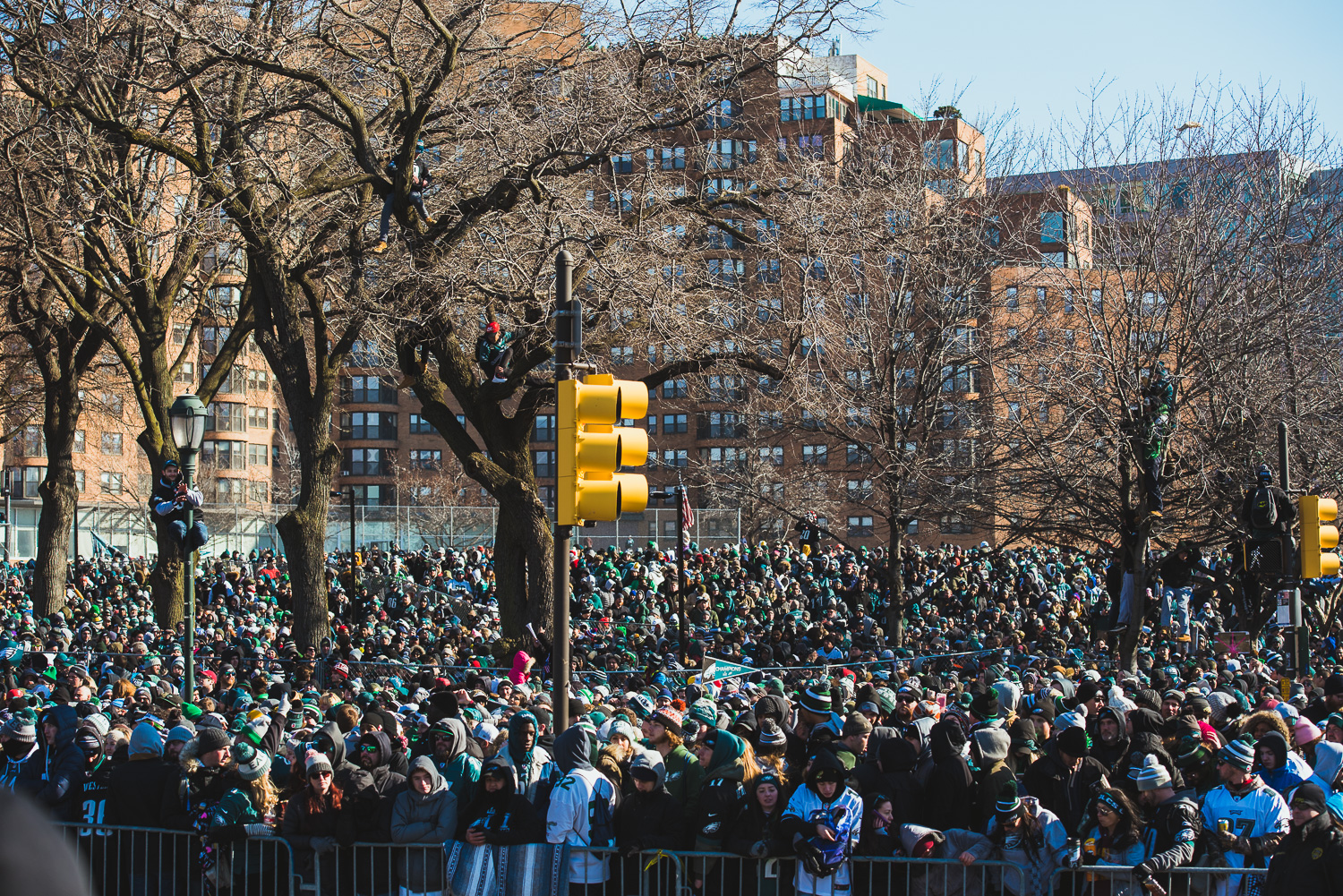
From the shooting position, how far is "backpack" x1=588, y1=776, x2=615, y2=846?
817 cm

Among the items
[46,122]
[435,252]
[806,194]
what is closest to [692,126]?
[806,194]

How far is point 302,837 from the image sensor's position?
828cm

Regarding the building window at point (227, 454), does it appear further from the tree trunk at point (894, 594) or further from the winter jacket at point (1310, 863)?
the winter jacket at point (1310, 863)

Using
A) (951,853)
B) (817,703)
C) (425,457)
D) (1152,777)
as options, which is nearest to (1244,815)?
(1152,777)

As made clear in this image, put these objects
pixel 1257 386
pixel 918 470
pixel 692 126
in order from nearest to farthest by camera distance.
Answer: pixel 692 126
pixel 1257 386
pixel 918 470

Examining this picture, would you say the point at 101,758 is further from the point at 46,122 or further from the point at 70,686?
the point at 46,122

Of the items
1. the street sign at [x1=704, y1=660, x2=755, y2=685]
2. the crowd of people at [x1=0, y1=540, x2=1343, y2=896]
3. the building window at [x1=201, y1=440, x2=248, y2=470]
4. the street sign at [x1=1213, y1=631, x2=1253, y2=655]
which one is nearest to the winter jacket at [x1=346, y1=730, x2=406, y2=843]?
the crowd of people at [x1=0, y1=540, x2=1343, y2=896]

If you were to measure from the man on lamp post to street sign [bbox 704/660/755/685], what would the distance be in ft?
20.4

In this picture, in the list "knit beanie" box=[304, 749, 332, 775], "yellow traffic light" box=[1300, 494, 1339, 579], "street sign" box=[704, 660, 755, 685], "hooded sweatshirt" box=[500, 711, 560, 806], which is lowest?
"street sign" box=[704, 660, 755, 685]

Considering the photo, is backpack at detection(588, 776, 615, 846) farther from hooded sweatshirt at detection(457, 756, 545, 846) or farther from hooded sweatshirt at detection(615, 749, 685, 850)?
hooded sweatshirt at detection(457, 756, 545, 846)

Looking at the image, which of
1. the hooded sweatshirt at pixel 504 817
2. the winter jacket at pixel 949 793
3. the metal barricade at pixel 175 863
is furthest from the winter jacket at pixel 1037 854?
the metal barricade at pixel 175 863

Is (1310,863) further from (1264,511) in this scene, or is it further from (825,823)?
(1264,511)

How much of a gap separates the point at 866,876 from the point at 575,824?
178 cm

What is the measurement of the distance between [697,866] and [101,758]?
15.1 ft
